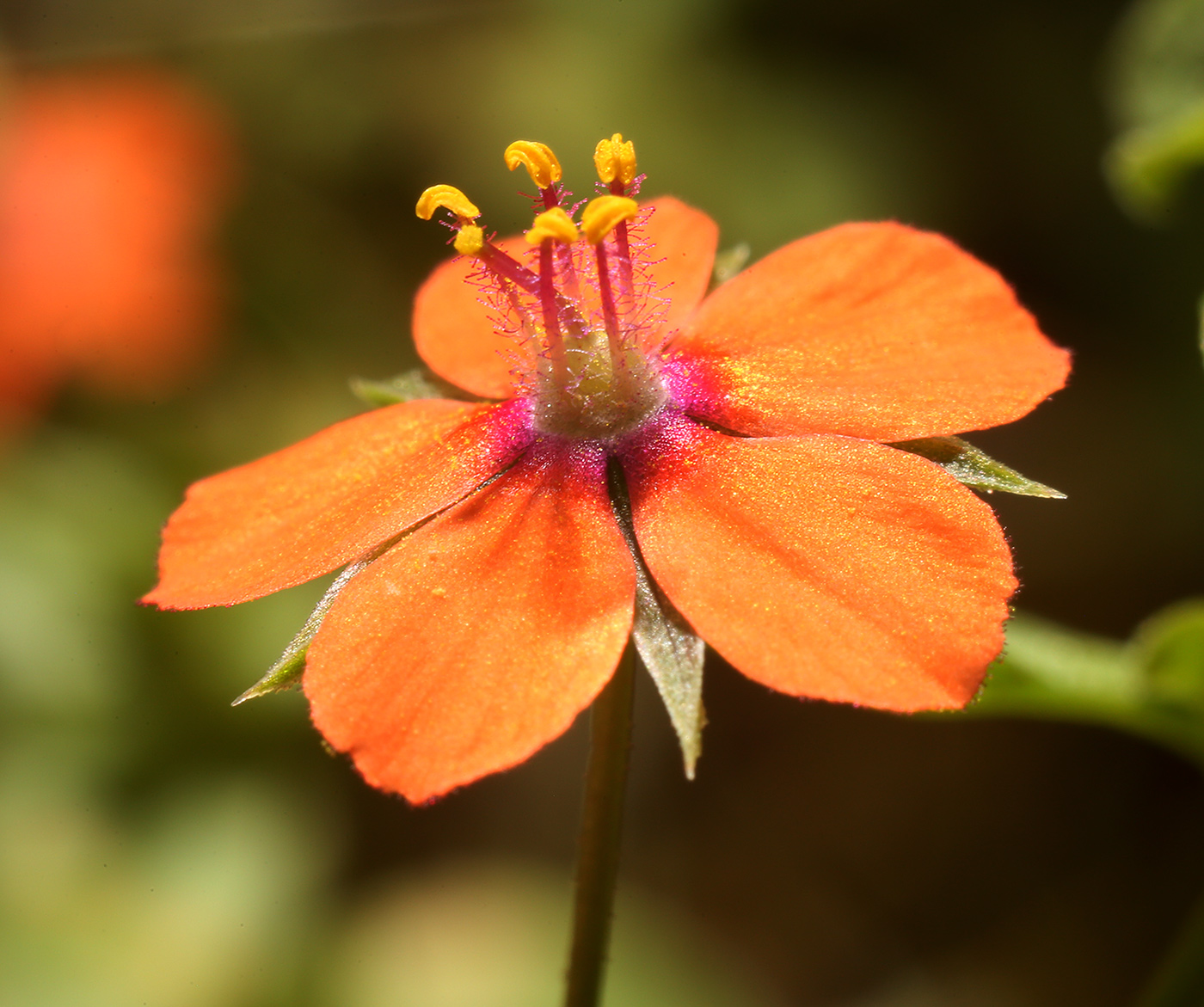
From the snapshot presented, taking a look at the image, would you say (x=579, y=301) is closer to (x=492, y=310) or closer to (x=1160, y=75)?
(x=492, y=310)

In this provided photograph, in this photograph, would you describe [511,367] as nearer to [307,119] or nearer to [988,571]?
[988,571]

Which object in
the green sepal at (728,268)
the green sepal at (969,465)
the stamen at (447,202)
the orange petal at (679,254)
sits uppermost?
the stamen at (447,202)

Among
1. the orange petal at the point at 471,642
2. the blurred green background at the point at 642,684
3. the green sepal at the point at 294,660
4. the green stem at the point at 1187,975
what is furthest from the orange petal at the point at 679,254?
the blurred green background at the point at 642,684

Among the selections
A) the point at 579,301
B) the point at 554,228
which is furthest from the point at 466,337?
the point at 554,228

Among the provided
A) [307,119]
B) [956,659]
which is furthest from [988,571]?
[307,119]

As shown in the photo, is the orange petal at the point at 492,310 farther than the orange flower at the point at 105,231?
No

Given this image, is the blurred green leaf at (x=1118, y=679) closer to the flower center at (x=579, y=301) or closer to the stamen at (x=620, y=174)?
the flower center at (x=579, y=301)
